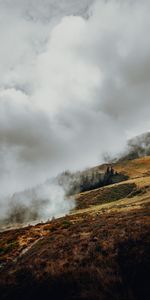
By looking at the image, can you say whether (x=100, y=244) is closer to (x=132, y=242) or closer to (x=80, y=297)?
(x=132, y=242)

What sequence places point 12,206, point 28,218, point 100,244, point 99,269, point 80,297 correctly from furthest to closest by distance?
point 12,206 < point 28,218 < point 100,244 < point 99,269 < point 80,297

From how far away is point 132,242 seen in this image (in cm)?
2117

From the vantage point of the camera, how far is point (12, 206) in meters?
165

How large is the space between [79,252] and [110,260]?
3.46 metres

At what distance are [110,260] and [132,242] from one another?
6.80 ft

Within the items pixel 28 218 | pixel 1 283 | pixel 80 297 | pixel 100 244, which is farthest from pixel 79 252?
pixel 28 218

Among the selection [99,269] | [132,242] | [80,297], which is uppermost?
[132,242]

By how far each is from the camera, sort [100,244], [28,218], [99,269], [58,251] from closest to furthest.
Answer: [99,269] < [100,244] < [58,251] < [28,218]

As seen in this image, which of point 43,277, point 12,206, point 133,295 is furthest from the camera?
point 12,206

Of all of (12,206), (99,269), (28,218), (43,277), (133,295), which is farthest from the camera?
(12,206)

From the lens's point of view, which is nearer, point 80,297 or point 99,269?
point 80,297

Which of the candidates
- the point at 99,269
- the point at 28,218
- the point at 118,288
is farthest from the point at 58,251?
the point at 28,218

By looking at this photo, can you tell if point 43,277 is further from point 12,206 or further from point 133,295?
point 12,206

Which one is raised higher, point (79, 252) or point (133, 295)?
point (79, 252)
